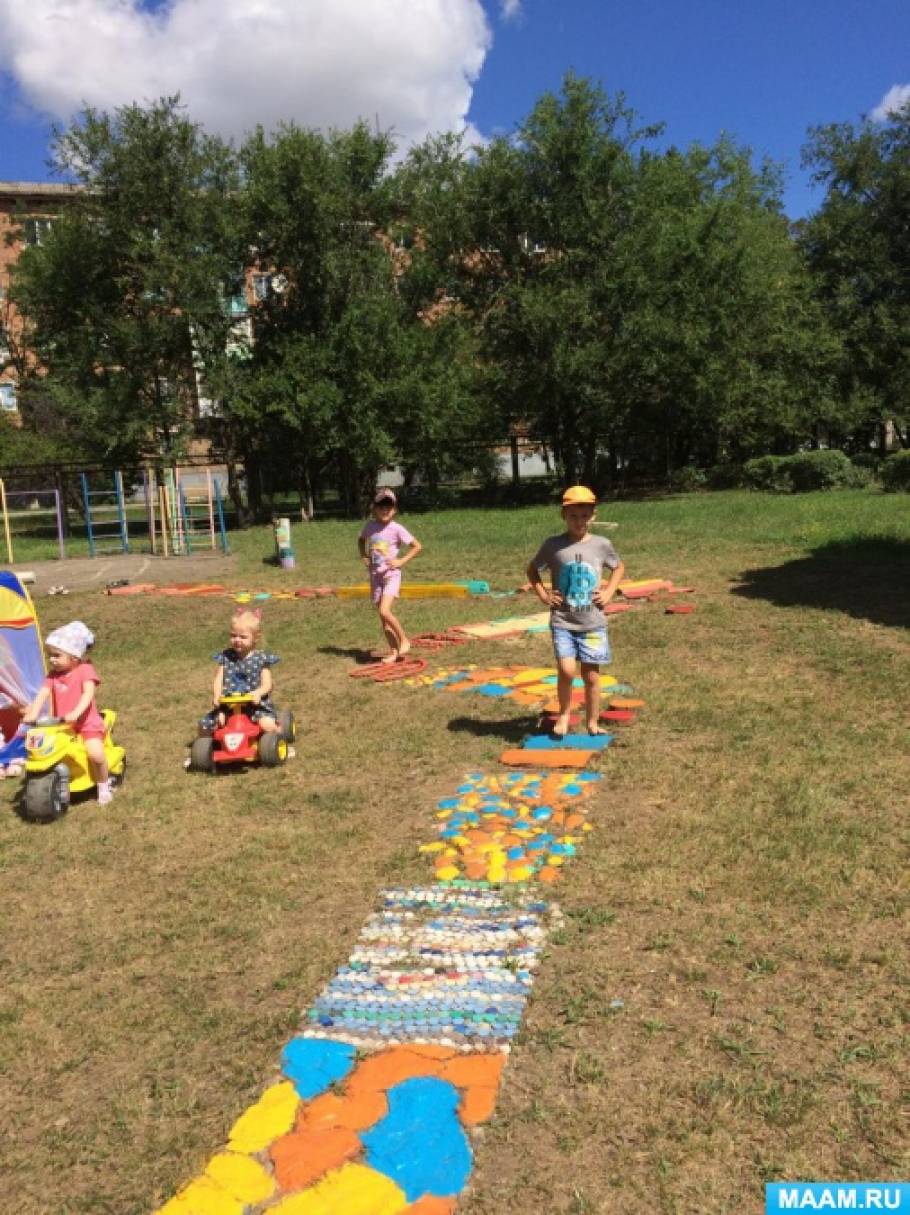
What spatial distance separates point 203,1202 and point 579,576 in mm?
3969

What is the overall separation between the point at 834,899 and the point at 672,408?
87.2ft

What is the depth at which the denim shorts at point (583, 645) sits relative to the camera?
5.70m

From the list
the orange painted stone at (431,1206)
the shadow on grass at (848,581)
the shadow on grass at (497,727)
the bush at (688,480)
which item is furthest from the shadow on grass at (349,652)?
the bush at (688,480)

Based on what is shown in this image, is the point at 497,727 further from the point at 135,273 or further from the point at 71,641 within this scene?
the point at 135,273

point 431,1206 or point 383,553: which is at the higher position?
point 383,553

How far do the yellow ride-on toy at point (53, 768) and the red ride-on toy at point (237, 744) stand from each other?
575 mm

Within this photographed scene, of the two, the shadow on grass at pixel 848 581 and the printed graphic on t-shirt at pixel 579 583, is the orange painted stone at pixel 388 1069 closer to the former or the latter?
the printed graphic on t-shirt at pixel 579 583

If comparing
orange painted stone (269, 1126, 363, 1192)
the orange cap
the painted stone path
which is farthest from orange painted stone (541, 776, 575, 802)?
orange painted stone (269, 1126, 363, 1192)

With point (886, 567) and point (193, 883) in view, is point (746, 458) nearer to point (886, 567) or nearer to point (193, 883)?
point (886, 567)

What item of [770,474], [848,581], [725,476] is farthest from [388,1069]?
[725,476]

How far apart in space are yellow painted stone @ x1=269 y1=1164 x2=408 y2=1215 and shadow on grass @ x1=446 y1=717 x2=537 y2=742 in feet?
12.3

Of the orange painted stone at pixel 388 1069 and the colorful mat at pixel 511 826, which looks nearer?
the orange painted stone at pixel 388 1069

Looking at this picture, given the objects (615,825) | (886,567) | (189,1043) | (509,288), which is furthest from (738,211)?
(189,1043)

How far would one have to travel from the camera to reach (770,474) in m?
26.4
